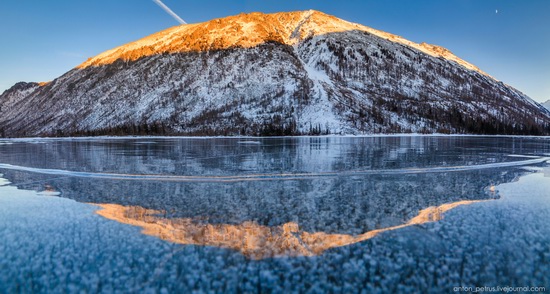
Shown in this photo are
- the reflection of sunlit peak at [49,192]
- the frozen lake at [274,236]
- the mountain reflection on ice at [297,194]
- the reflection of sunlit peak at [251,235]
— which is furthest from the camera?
the reflection of sunlit peak at [49,192]

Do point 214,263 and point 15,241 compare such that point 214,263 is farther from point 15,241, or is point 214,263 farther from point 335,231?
point 15,241

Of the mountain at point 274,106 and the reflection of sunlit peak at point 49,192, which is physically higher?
the mountain at point 274,106

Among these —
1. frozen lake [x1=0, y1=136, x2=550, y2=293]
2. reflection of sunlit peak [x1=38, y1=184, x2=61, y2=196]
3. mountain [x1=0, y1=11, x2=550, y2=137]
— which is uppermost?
mountain [x1=0, y1=11, x2=550, y2=137]

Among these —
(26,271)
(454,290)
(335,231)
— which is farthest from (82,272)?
(454,290)

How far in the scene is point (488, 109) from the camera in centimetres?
19125

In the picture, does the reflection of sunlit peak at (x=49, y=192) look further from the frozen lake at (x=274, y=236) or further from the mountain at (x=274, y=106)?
the mountain at (x=274, y=106)

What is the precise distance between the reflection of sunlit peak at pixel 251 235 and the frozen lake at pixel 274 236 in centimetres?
3

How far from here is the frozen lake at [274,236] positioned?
5.91 m

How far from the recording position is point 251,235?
8.18 m

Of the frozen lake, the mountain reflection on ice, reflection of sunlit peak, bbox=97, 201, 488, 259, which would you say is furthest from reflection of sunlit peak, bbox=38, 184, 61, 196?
reflection of sunlit peak, bbox=97, 201, 488, 259

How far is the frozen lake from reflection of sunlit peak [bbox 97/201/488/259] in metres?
0.03

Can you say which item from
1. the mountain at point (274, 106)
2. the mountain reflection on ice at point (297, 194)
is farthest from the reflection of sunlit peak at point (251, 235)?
the mountain at point (274, 106)

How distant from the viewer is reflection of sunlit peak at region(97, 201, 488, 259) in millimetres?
7324

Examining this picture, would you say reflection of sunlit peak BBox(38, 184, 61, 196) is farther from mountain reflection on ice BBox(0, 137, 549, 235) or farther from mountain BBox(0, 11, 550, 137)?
mountain BBox(0, 11, 550, 137)
